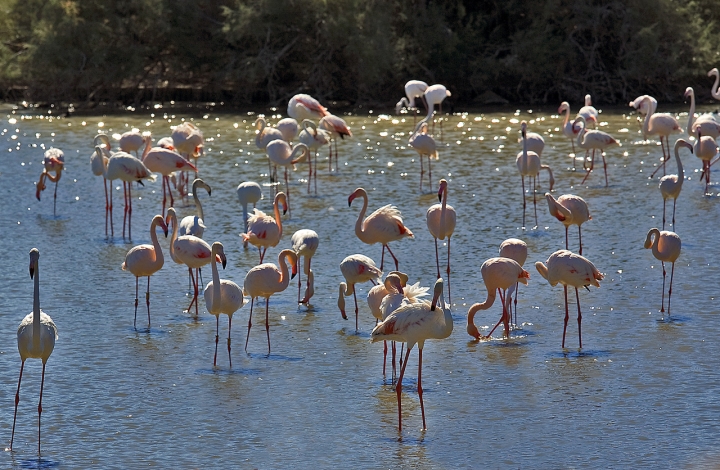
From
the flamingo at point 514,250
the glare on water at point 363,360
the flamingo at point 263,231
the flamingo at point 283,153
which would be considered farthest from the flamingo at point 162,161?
the flamingo at point 514,250

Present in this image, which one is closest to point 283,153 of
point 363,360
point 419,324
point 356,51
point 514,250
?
point 514,250

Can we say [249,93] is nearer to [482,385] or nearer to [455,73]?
[455,73]

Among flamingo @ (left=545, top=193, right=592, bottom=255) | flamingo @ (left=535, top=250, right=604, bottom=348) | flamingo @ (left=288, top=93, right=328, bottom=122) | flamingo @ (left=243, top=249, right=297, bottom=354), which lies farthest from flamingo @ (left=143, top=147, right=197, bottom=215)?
flamingo @ (left=535, top=250, right=604, bottom=348)

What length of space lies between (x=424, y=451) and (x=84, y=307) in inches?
142

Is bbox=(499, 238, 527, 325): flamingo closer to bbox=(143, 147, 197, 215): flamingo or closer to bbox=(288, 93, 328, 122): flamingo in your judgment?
bbox=(143, 147, 197, 215): flamingo

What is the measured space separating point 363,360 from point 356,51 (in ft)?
49.9

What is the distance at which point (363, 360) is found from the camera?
262 inches

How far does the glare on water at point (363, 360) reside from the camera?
5.26m

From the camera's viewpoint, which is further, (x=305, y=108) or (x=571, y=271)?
(x=305, y=108)

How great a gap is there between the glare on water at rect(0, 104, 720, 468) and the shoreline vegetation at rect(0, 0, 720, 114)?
978 centimetres

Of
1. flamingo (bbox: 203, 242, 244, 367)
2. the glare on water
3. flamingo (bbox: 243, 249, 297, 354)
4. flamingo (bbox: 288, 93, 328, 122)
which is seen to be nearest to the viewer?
the glare on water

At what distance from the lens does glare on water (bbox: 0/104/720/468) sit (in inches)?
207

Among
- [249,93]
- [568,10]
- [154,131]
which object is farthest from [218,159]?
[568,10]

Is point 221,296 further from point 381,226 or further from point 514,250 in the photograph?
point 514,250
